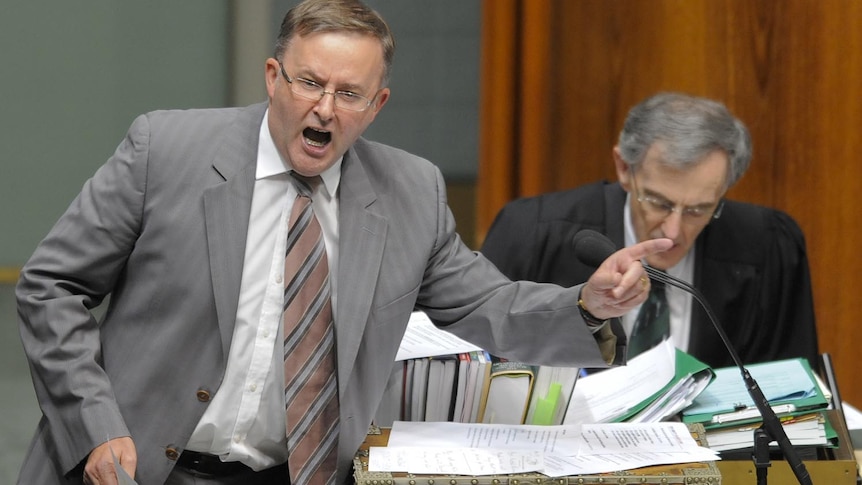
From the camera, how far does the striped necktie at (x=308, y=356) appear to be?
2.13 metres

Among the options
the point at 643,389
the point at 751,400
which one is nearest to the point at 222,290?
the point at 643,389

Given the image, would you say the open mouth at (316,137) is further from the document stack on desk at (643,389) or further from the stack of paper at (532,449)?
the document stack on desk at (643,389)

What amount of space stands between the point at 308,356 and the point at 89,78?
2130mm

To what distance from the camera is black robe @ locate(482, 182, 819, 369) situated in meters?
3.21

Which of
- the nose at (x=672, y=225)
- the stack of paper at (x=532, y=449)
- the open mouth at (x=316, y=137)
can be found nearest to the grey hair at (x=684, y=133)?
the nose at (x=672, y=225)

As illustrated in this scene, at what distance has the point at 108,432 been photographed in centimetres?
205

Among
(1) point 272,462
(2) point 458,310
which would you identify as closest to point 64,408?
(1) point 272,462

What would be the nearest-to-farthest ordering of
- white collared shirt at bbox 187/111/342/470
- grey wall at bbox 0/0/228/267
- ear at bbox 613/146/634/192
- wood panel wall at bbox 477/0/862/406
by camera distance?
white collared shirt at bbox 187/111/342/470
ear at bbox 613/146/634/192
grey wall at bbox 0/0/228/267
wood panel wall at bbox 477/0/862/406

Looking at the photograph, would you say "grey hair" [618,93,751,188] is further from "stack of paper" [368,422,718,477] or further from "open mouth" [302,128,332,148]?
"open mouth" [302,128,332,148]

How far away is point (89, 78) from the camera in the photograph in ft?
12.8

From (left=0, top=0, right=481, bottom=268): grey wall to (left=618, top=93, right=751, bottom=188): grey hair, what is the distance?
50.7 inches

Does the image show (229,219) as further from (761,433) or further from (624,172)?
(624,172)

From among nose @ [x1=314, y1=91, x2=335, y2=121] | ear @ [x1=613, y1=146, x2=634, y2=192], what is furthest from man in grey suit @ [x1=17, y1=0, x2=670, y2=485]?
ear @ [x1=613, y1=146, x2=634, y2=192]

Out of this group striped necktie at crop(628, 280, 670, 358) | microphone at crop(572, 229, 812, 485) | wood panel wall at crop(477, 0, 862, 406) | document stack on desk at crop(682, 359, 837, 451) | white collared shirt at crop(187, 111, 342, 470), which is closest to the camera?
microphone at crop(572, 229, 812, 485)
